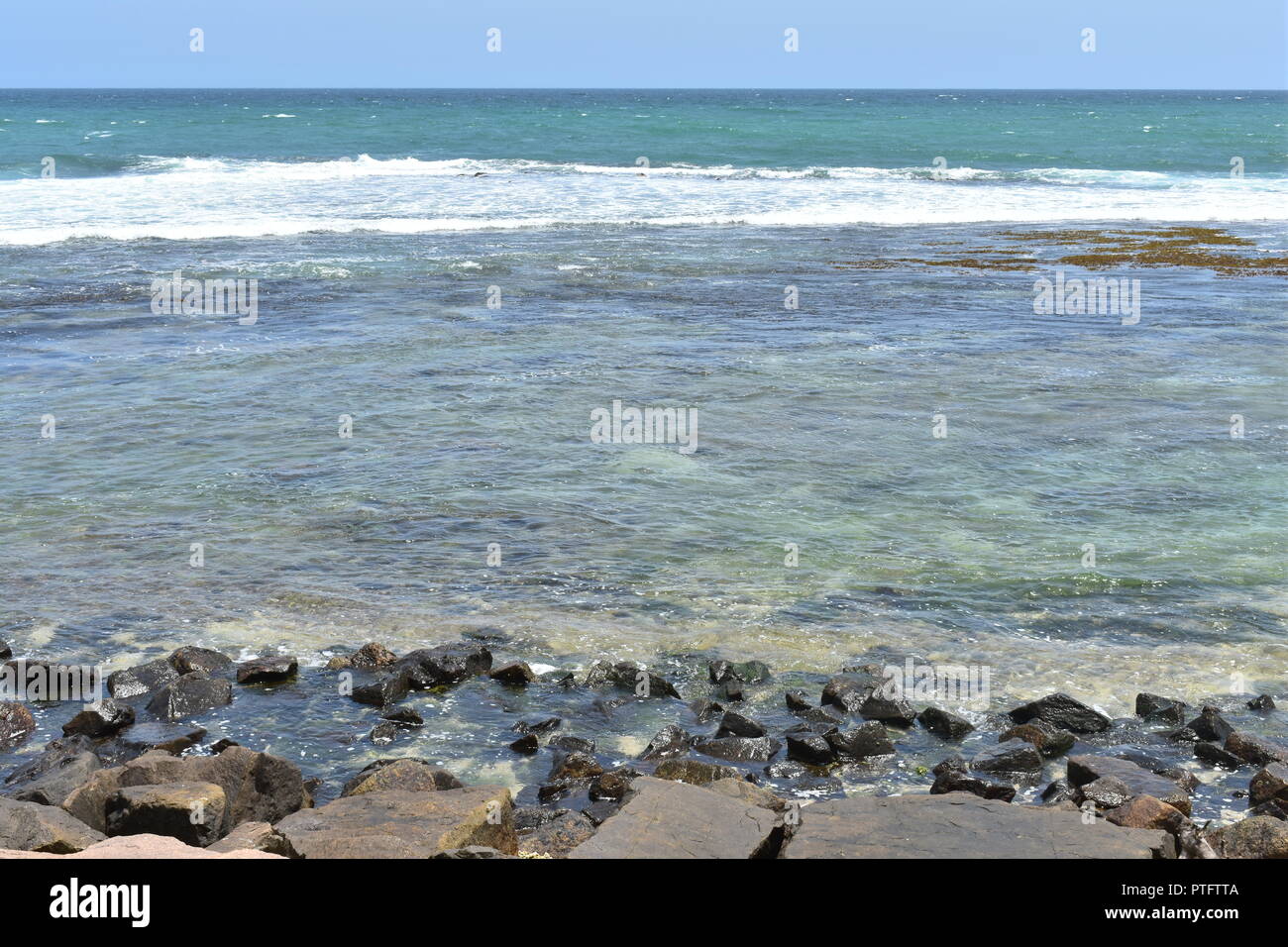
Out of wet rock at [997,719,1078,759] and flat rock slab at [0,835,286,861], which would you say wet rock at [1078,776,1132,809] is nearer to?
wet rock at [997,719,1078,759]

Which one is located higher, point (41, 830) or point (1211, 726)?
point (41, 830)

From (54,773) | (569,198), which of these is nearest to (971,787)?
(54,773)

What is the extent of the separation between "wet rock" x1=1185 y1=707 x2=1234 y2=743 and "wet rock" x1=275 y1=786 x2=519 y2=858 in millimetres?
3752

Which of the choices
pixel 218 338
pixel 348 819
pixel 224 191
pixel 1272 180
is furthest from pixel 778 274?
pixel 1272 180

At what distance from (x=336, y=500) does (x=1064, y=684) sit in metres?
6.06

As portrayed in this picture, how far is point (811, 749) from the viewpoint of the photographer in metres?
6.57

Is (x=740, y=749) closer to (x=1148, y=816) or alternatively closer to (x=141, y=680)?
(x=1148, y=816)

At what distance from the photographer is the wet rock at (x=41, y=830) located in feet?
17.1

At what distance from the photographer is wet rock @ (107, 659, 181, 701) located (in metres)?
7.29

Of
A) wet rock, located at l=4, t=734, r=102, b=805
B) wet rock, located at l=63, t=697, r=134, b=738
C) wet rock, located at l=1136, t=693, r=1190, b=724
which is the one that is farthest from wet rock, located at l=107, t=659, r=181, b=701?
wet rock, located at l=1136, t=693, r=1190, b=724

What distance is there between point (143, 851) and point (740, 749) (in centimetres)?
308

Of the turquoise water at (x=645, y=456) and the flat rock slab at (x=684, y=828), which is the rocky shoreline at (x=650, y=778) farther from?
the turquoise water at (x=645, y=456)
